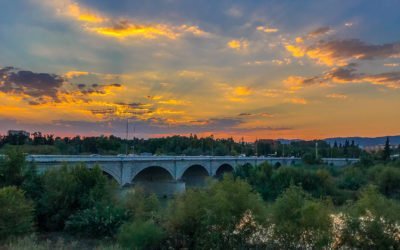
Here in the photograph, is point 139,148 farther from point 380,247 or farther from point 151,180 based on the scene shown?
point 380,247

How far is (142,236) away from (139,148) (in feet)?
407

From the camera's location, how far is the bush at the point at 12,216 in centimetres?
1656

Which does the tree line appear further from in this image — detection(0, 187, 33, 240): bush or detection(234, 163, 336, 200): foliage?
detection(0, 187, 33, 240): bush

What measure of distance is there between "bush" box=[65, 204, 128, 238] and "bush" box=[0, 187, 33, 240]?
8.03 ft

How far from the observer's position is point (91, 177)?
2331cm

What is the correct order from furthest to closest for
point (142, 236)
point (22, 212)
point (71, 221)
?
point (71, 221) < point (22, 212) < point (142, 236)

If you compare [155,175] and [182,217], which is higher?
[182,217]

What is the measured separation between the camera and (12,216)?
1698cm

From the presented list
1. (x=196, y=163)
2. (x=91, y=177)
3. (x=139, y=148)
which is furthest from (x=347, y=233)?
(x=139, y=148)

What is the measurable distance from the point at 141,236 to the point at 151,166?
4468cm

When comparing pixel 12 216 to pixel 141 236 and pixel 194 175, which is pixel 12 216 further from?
pixel 194 175

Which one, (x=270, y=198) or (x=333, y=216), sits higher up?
(x=333, y=216)

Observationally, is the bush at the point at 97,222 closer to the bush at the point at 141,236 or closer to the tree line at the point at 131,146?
the bush at the point at 141,236

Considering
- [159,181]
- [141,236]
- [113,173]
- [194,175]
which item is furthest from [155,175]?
[141,236]
